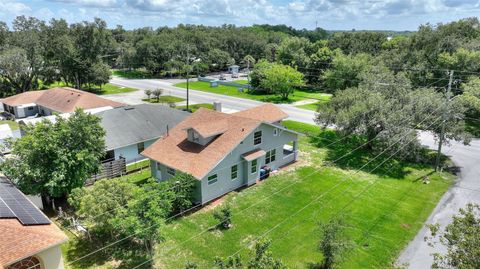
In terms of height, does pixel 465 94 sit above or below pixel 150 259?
above

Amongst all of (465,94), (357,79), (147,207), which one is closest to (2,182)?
(147,207)

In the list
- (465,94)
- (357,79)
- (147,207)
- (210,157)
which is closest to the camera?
(147,207)

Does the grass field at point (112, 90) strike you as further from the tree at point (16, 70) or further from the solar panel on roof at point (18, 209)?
the solar panel on roof at point (18, 209)

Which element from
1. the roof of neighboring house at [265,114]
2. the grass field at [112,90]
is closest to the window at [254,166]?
the roof of neighboring house at [265,114]

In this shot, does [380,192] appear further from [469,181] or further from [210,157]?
[210,157]

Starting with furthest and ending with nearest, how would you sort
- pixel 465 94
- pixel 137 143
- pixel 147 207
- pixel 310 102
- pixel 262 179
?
pixel 310 102 → pixel 465 94 → pixel 137 143 → pixel 262 179 → pixel 147 207
